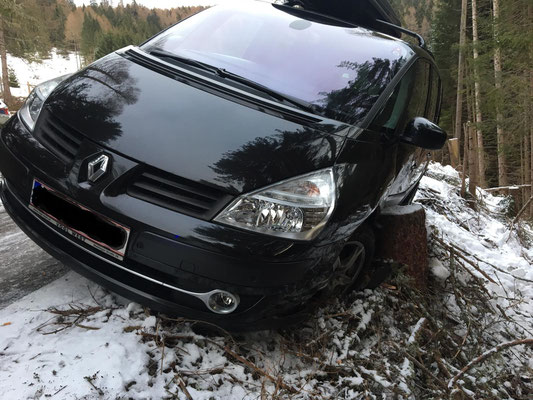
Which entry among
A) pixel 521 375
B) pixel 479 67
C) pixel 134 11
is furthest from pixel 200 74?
pixel 134 11

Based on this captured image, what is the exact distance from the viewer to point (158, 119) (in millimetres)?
1946

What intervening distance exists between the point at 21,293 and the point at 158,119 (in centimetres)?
127

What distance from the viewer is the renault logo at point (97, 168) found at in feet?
5.68

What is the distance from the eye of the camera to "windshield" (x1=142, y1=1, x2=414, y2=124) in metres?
2.42

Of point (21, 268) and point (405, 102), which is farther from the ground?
point (405, 102)

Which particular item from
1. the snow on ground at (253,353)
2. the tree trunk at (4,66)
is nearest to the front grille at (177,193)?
the snow on ground at (253,353)

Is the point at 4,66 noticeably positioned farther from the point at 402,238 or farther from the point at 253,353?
the point at 253,353

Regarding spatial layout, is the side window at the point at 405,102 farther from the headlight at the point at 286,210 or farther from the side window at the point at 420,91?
the headlight at the point at 286,210

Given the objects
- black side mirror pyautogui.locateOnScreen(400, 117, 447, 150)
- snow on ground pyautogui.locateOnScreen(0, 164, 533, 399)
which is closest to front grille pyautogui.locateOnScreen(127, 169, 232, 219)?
snow on ground pyautogui.locateOnScreen(0, 164, 533, 399)

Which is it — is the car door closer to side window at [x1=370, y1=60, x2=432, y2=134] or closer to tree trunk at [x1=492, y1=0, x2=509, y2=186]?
side window at [x1=370, y1=60, x2=432, y2=134]

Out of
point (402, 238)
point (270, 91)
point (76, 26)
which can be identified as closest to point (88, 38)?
point (76, 26)

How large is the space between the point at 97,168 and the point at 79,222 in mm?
265

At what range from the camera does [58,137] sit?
192 cm

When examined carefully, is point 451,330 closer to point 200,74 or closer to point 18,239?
point 200,74
